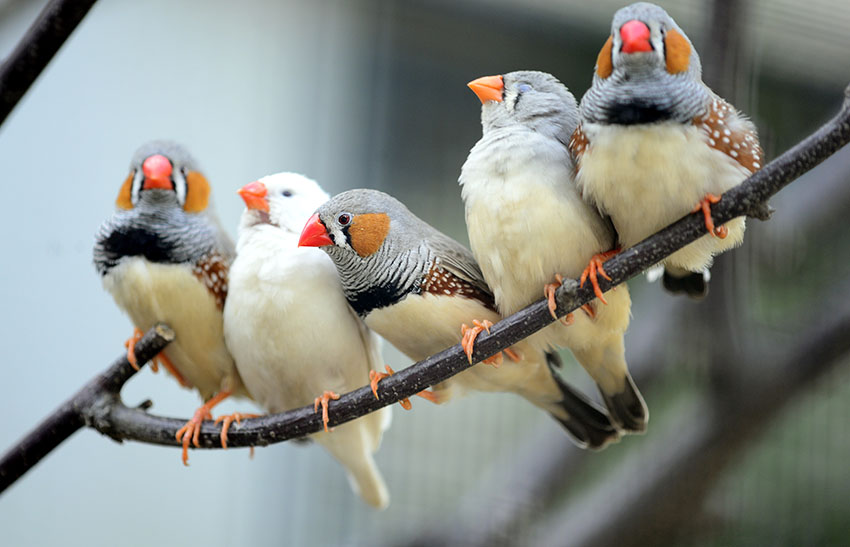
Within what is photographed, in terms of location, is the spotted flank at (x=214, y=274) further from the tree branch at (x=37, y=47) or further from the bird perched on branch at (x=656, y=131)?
the bird perched on branch at (x=656, y=131)

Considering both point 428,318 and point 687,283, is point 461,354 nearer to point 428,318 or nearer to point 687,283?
point 428,318

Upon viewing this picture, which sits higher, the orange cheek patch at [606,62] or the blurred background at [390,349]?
the orange cheek patch at [606,62]

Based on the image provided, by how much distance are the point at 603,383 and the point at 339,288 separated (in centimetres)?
47

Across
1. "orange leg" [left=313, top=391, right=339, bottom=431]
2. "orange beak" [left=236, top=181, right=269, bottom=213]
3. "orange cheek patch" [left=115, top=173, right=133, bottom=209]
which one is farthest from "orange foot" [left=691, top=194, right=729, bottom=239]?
"orange cheek patch" [left=115, top=173, right=133, bottom=209]

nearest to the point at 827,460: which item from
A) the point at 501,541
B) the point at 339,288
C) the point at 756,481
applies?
the point at 756,481

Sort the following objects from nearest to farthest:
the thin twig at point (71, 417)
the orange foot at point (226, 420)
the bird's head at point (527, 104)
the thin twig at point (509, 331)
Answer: the thin twig at point (509, 331) → the bird's head at point (527, 104) → the orange foot at point (226, 420) → the thin twig at point (71, 417)

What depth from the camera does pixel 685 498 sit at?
2422mm

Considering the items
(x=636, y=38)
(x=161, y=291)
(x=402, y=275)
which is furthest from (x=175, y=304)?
(x=636, y=38)

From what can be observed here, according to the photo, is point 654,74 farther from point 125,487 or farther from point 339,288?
point 125,487

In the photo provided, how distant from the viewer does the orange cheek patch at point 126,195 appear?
1463 millimetres

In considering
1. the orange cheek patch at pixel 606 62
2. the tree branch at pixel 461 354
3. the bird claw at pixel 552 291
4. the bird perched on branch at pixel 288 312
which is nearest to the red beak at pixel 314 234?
the bird perched on branch at pixel 288 312

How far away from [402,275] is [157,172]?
0.45 metres

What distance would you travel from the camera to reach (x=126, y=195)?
1.47 m

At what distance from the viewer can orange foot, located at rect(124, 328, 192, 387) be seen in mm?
1481
